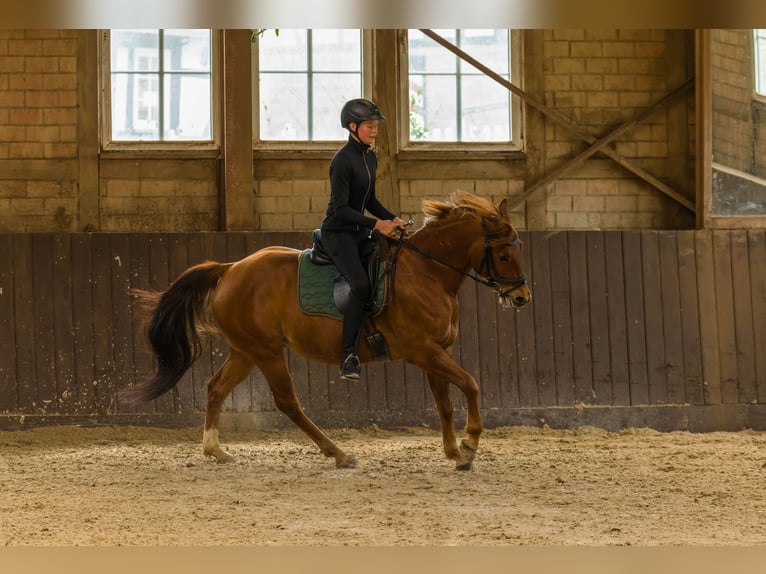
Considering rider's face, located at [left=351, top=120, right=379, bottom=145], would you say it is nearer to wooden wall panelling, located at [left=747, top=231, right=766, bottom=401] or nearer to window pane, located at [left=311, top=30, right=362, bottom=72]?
window pane, located at [left=311, top=30, right=362, bottom=72]

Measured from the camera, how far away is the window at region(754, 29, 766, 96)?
7.35 meters

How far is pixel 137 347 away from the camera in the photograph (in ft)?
22.6

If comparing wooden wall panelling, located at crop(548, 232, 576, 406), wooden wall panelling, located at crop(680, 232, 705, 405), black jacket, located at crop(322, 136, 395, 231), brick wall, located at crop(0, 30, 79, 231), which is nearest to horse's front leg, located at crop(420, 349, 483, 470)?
black jacket, located at crop(322, 136, 395, 231)

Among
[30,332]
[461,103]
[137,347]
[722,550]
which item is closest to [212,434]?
[137,347]

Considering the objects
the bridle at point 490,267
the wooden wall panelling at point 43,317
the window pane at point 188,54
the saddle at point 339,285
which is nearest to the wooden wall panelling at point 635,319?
the bridle at point 490,267

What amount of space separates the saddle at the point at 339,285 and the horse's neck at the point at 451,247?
9.6 inches

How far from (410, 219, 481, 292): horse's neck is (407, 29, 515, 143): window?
2693mm

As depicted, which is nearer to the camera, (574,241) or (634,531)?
(634,531)

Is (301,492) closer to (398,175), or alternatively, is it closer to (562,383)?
(562,383)

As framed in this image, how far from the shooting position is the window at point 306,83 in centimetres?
777

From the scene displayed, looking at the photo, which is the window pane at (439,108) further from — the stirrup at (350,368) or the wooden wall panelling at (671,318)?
the stirrup at (350,368)

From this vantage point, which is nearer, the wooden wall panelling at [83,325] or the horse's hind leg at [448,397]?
the horse's hind leg at [448,397]

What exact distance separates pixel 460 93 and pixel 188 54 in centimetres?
230

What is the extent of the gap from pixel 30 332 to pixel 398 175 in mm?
3098
